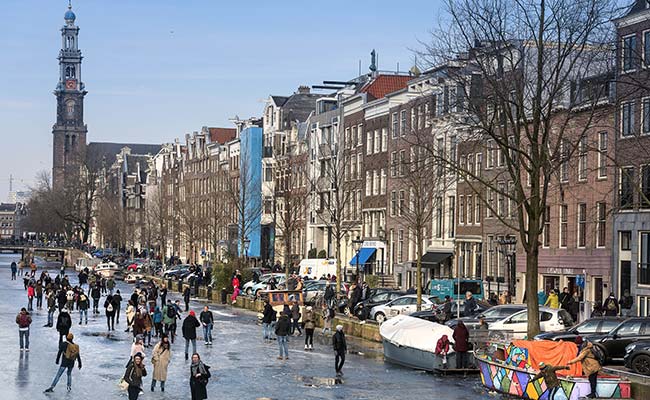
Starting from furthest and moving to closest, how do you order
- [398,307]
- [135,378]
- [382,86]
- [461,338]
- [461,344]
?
1. [382,86]
2. [398,307]
3. [461,344]
4. [461,338]
5. [135,378]

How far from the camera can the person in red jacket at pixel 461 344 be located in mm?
41438

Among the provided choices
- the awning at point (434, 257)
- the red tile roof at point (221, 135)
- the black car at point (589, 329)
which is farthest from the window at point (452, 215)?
the red tile roof at point (221, 135)

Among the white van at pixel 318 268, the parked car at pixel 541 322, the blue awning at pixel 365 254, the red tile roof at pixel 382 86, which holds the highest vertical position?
the red tile roof at pixel 382 86

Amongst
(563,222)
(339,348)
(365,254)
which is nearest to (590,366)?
(339,348)

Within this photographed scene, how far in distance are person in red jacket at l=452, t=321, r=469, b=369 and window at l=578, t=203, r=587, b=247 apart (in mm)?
22712

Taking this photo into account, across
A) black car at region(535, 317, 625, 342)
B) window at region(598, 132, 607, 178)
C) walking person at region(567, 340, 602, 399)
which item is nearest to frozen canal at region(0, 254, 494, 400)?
black car at region(535, 317, 625, 342)

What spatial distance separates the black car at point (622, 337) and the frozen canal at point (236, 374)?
4273 millimetres

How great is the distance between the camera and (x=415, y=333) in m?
43.3

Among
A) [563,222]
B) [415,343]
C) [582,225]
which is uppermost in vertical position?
[563,222]

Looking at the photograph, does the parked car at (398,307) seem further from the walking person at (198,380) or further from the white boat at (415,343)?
the walking person at (198,380)

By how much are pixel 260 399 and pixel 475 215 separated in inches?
1628

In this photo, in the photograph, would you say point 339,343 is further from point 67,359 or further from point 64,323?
point 64,323

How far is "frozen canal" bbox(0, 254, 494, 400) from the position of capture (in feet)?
121

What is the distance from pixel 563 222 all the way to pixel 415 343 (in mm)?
24906
